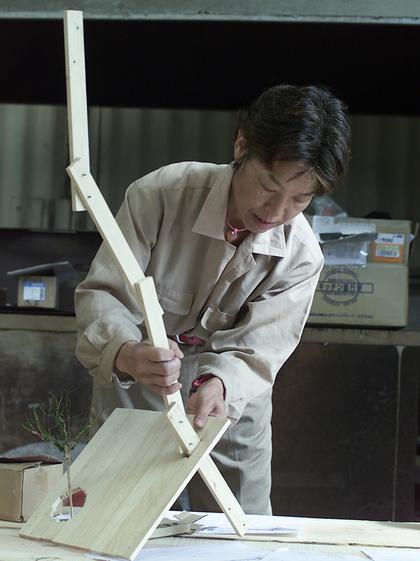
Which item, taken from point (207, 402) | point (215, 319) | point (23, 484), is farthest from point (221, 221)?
point (23, 484)

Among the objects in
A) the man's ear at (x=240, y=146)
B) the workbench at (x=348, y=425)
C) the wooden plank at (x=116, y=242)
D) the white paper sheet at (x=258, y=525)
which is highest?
the man's ear at (x=240, y=146)

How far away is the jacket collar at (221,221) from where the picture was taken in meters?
1.71

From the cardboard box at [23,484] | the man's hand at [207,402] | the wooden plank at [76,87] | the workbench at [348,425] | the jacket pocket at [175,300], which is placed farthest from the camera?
the workbench at [348,425]

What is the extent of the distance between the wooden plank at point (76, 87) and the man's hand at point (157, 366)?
10.2 inches

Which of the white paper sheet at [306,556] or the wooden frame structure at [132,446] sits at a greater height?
the wooden frame structure at [132,446]

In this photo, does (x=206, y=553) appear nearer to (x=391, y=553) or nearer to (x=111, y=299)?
(x=391, y=553)

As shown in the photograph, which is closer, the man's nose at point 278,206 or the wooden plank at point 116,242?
the wooden plank at point 116,242

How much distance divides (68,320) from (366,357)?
43.8 inches

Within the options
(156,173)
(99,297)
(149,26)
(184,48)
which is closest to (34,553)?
(99,297)

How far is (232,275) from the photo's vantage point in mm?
1761

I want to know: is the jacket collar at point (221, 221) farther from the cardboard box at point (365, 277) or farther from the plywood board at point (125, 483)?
the cardboard box at point (365, 277)

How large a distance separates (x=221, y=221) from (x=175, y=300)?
Result: 20 centimetres

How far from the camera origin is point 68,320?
3221 mm

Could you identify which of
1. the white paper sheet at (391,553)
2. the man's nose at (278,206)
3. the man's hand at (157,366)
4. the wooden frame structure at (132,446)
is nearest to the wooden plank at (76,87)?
the wooden frame structure at (132,446)
